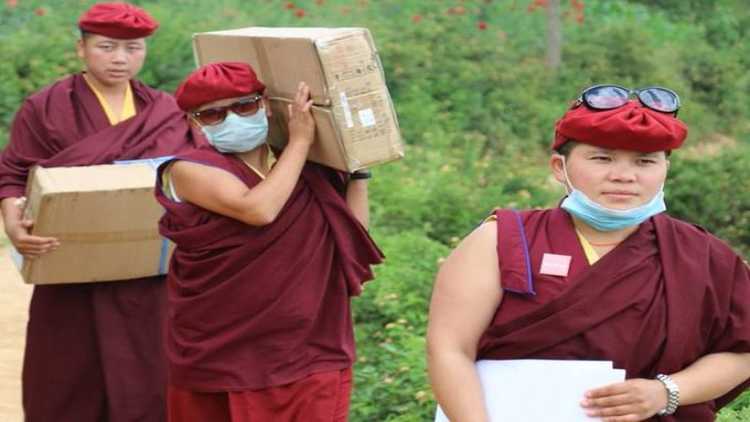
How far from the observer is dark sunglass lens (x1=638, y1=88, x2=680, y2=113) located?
10.5 ft

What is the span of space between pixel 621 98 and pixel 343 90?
107 cm

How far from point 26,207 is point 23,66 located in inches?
287

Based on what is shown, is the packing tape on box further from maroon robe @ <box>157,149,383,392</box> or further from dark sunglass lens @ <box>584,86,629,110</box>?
dark sunglass lens @ <box>584,86,629,110</box>

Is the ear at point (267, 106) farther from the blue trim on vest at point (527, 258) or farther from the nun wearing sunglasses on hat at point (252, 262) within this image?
the blue trim on vest at point (527, 258)

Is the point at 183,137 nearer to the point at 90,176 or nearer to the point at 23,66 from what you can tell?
the point at 90,176

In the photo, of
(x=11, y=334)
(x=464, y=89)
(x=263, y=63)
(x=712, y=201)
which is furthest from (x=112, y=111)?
(x=464, y=89)

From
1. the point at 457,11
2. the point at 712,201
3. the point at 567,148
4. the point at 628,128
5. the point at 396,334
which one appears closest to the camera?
the point at 628,128

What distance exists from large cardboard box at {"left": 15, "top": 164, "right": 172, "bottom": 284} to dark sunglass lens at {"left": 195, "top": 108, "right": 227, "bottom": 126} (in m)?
0.80

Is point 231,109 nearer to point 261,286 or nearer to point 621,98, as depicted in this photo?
point 261,286

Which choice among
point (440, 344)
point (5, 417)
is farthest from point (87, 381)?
point (440, 344)

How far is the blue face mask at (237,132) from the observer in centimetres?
421

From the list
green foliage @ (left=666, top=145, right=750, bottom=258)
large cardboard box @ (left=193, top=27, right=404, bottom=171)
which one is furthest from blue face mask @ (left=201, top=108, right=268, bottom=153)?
green foliage @ (left=666, top=145, right=750, bottom=258)

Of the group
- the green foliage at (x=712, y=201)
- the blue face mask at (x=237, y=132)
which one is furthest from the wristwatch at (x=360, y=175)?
the green foliage at (x=712, y=201)

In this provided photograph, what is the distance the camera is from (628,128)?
122 inches
